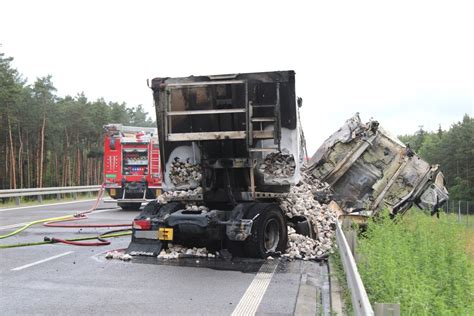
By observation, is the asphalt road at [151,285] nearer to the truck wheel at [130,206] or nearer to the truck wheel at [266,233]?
the truck wheel at [266,233]

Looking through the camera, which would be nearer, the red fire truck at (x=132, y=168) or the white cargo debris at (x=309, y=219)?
the white cargo debris at (x=309, y=219)

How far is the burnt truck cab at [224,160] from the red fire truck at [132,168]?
33.5 ft

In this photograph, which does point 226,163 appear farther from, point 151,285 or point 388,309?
point 388,309

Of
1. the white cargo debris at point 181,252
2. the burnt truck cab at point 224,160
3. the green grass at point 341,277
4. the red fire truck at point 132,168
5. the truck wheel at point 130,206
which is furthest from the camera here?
the truck wheel at point 130,206

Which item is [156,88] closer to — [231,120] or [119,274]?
[231,120]

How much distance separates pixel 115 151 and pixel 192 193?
11.1m

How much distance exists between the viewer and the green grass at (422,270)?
5.03 metres

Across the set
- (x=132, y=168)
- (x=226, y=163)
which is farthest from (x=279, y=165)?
(x=132, y=168)

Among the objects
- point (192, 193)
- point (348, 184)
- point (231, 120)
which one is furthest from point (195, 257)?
point (348, 184)

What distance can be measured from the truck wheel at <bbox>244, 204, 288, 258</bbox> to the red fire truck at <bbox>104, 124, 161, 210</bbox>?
1094 centimetres

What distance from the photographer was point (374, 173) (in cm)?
1208

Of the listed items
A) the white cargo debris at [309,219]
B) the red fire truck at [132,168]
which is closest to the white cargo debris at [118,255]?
the white cargo debris at [309,219]

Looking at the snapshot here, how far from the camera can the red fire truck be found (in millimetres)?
19672

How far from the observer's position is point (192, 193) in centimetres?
951
